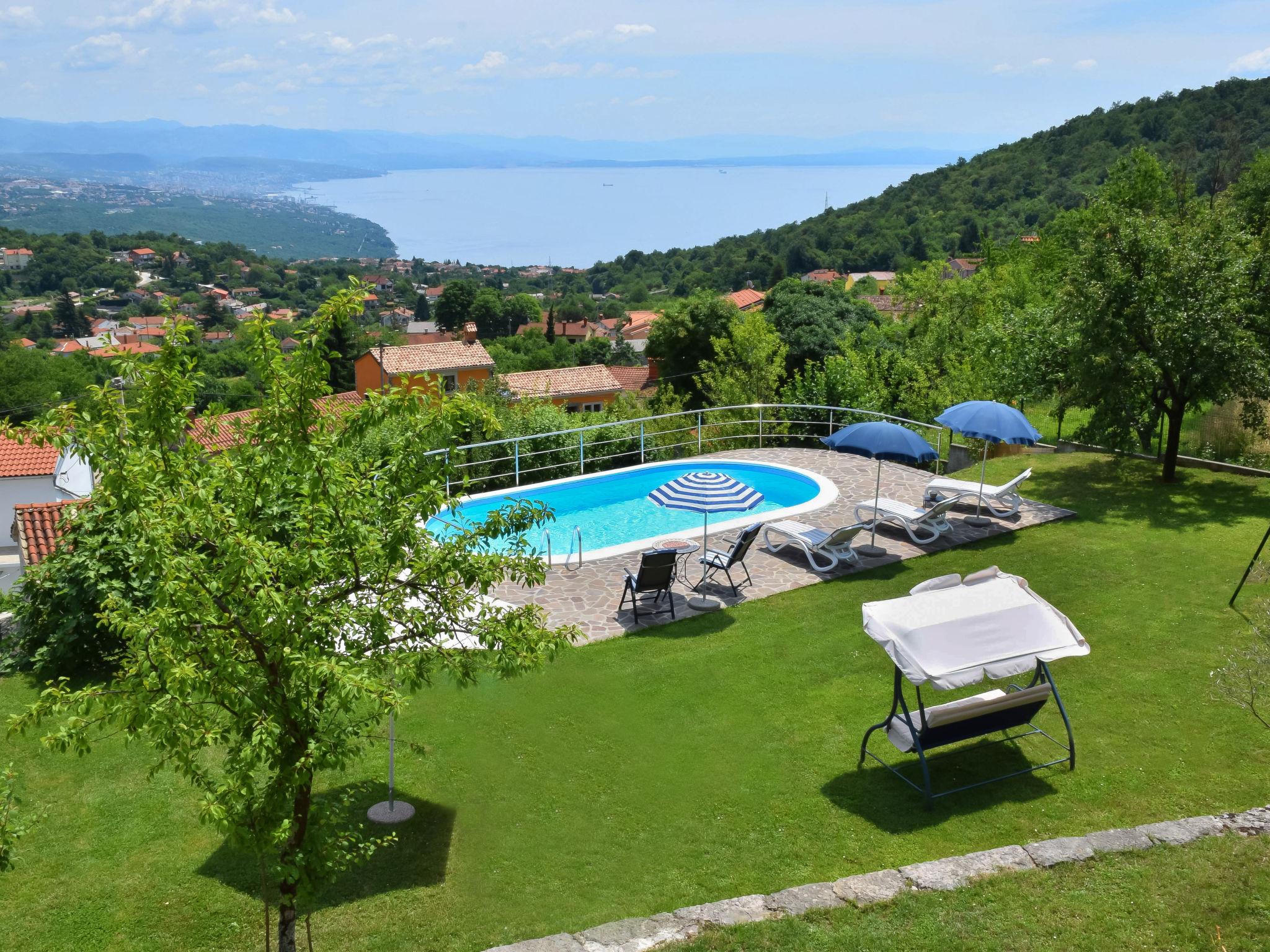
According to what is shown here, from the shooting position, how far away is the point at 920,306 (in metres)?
32.5

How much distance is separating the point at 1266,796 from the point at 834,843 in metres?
3.03

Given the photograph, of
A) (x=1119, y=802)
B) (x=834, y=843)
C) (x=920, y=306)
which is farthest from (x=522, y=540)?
(x=920, y=306)

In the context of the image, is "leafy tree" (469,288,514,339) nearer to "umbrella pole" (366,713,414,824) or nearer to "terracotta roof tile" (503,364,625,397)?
"terracotta roof tile" (503,364,625,397)

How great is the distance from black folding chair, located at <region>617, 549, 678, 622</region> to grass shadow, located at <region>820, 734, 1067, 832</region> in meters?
3.25

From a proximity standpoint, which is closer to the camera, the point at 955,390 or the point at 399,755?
the point at 399,755

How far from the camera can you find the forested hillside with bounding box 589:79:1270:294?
66.2 metres

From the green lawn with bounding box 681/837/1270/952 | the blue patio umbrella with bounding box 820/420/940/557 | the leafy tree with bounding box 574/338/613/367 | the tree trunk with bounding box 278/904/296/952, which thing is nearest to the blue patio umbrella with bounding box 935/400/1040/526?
the blue patio umbrella with bounding box 820/420/940/557

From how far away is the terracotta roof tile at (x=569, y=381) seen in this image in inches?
2076

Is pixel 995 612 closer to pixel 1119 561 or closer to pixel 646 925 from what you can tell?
pixel 646 925

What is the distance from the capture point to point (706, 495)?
446 inches

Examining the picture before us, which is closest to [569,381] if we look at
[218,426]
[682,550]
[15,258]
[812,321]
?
[812,321]

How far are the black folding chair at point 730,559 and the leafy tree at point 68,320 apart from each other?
372ft

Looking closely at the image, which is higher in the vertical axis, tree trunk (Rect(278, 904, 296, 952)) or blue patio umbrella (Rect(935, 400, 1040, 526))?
blue patio umbrella (Rect(935, 400, 1040, 526))

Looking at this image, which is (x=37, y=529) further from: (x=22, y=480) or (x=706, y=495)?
(x=22, y=480)
